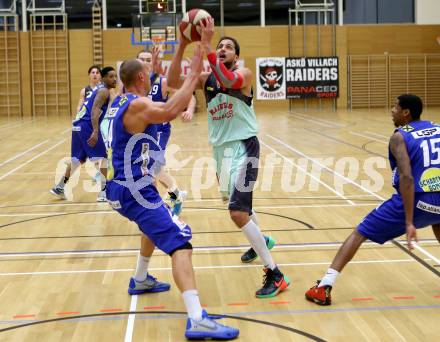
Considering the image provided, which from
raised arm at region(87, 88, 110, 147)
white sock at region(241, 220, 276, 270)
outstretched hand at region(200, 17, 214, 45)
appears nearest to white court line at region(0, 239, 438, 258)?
white sock at region(241, 220, 276, 270)

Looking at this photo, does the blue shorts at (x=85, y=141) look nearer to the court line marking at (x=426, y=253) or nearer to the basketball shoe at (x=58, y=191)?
the basketball shoe at (x=58, y=191)

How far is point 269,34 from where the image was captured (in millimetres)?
33469

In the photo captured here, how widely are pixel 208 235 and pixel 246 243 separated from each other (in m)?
0.63

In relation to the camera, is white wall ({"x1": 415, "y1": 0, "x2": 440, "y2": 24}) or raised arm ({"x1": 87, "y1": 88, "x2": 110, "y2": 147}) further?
white wall ({"x1": 415, "y1": 0, "x2": 440, "y2": 24})

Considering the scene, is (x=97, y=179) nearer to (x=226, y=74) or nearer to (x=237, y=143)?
(x=237, y=143)

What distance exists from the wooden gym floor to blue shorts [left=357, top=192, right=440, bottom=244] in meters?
0.55

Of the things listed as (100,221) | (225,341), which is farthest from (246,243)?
(225,341)

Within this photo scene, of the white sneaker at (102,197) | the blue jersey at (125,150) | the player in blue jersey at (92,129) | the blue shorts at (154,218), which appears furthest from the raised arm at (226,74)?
the white sneaker at (102,197)

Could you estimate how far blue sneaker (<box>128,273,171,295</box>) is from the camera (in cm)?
574

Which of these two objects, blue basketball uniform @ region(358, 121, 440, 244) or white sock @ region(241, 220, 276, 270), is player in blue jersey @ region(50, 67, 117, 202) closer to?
white sock @ region(241, 220, 276, 270)

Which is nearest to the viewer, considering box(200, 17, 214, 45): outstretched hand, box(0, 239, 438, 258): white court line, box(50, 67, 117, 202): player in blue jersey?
box(200, 17, 214, 45): outstretched hand

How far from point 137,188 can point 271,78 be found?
2913 cm

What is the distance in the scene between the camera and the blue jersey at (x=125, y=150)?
16.4ft

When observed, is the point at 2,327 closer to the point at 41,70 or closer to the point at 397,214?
Answer: the point at 397,214
